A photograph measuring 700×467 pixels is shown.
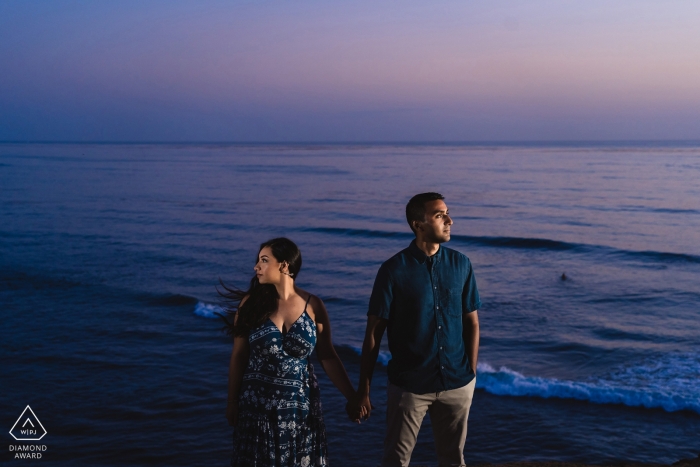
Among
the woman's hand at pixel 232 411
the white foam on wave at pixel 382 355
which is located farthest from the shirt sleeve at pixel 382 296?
the white foam on wave at pixel 382 355

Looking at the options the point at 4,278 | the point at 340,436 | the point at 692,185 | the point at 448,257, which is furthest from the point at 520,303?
the point at 692,185

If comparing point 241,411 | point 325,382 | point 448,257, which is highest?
point 448,257

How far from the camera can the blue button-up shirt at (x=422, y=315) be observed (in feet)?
13.1

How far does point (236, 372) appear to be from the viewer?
3803 millimetres

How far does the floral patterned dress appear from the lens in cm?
363

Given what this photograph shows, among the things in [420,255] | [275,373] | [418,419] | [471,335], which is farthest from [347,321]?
[275,373]

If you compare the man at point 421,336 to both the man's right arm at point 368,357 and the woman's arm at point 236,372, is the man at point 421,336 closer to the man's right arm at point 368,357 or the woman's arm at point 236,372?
the man's right arm at point 368,357

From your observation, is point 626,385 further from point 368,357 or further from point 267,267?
point 267,267

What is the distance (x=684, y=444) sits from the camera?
7.19 meters

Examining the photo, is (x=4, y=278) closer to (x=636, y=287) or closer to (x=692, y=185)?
(x=636, y=287)

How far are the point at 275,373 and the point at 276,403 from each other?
0.16 meters

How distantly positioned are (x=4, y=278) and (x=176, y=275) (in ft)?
13.1

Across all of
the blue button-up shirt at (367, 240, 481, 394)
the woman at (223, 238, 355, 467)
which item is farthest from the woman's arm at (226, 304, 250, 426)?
the blue button-up shirt at (367, 240, 481, 394)

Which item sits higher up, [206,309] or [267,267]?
[267,267]
